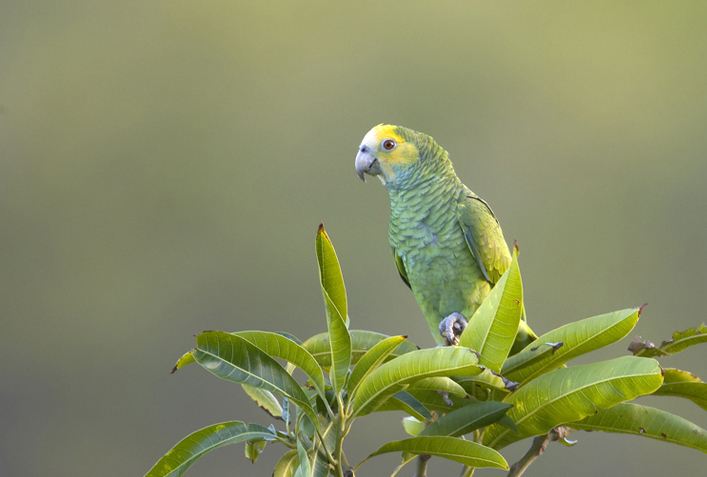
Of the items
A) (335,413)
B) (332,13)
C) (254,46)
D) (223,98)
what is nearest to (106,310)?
(223,98)

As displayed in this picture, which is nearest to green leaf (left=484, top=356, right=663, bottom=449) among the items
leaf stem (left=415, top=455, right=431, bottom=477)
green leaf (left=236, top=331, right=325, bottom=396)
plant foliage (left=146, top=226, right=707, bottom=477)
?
plant foliage (left=146, top=226, right=707, bottom=477)

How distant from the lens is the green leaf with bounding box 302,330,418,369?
99 cm

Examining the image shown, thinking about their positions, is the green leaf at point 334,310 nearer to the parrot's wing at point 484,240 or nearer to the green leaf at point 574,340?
the green leaf at point 574,340

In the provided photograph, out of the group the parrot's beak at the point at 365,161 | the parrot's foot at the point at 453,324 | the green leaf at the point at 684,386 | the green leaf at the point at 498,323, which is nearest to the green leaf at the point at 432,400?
the green leaf at the point at 498,323

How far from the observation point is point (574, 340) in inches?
32.3

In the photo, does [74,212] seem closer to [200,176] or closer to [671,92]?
[200,176]

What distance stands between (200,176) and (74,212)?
471mm

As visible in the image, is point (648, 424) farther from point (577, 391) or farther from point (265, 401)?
point (265, 401)

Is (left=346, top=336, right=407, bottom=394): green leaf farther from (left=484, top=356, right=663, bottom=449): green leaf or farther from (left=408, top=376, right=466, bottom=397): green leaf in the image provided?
(left=484, top=356, right=663, bottom=449): green leaf

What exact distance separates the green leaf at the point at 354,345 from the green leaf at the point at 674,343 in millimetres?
259

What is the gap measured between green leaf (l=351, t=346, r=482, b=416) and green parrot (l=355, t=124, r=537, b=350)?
607mm

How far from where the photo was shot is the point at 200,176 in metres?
2.90

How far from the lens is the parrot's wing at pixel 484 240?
1.39 meters

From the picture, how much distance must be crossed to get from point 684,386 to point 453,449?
281 millimetres
